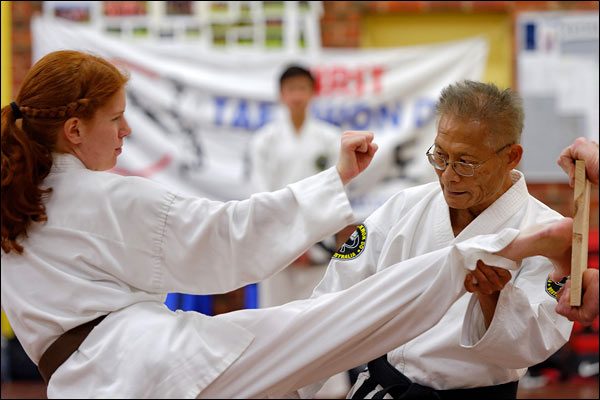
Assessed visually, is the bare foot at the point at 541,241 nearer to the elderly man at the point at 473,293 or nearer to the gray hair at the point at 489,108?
the elderly man at the point at 473,293

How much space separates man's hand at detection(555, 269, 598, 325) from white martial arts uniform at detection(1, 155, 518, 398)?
230 millimetres

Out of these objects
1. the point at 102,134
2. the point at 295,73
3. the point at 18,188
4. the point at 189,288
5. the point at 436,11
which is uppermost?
the point at 436,11

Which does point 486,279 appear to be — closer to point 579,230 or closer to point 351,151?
point 579,230

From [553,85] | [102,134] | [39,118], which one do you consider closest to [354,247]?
[102,134]

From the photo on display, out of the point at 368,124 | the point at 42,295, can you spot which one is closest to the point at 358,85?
the point at 368,124

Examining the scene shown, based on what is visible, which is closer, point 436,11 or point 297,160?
point 297,160

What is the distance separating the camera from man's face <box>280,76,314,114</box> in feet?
16.7

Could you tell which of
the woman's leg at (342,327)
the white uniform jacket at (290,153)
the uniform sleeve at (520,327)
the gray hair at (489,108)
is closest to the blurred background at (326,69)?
the white uniform jacket at (290,153)

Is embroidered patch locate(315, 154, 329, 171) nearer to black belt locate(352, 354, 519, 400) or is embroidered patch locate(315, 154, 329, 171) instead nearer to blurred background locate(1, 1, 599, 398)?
blurred background locate(1, 1, 599, 398)

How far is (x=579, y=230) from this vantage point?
1953 mm

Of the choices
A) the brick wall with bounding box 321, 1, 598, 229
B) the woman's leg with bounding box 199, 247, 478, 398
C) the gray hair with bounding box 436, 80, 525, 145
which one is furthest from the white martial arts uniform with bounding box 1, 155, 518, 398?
the brick wall with bounding box 321, 1, 598, 229

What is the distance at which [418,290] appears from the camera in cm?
193

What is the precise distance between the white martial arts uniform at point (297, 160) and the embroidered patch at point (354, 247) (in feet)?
8.52

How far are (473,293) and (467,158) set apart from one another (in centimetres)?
34
